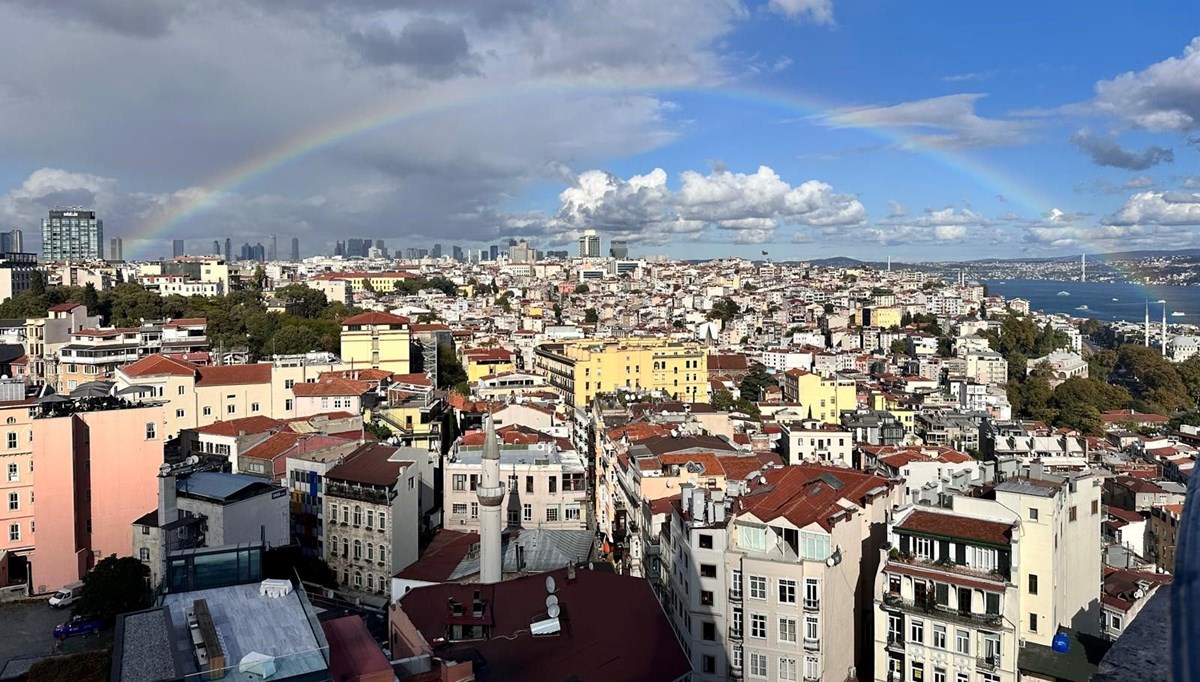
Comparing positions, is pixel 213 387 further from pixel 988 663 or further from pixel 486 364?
pixel 988 663

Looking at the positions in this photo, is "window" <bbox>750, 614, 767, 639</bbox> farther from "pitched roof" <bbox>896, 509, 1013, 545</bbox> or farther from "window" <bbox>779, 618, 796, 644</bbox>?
"pitched roof" <bbox>896, 509, 1013, 545</bbox>

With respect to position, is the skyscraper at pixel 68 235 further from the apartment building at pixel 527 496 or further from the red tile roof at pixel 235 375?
the apartment building at pixel 527 496

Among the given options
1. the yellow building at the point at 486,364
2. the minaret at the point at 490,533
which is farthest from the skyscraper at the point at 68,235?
the minaret at the point at 490,533

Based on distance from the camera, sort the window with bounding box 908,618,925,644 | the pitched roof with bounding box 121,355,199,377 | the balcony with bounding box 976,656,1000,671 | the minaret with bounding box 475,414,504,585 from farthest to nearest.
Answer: the pitched roof with bounding box 121,355,199,377 < the minaret with bounding box 475,414,504,585 < the window with bounding box 908,618,925,644 < the balcony with bounding box 976,656,1000,671

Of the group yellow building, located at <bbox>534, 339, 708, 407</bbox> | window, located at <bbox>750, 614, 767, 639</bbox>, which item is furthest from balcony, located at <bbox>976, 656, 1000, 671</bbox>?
yellow building, located at <bbox>534, 339, 708, 407</bbox>

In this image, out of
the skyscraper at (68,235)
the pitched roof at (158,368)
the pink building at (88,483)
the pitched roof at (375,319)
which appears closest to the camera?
the pink building at (88,483)

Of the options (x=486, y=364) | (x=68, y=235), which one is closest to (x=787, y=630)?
(x=486, y=364)
